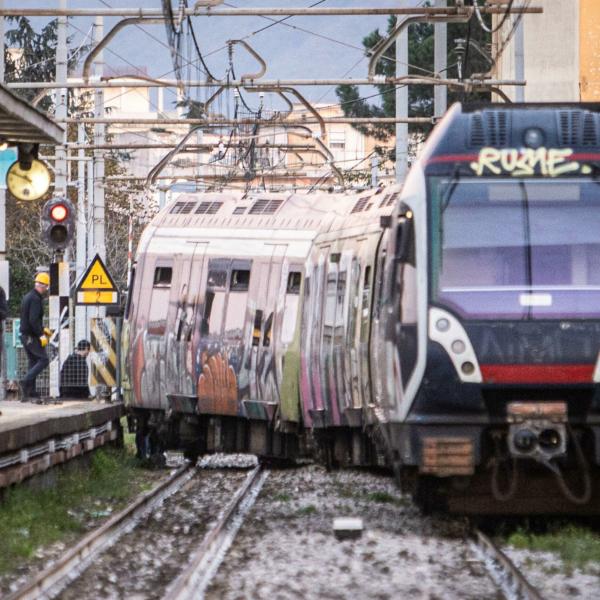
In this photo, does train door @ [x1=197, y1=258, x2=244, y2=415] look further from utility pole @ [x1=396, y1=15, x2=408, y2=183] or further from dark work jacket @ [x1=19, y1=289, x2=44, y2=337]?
utility pole @ [x1=396, y1=15, x2=408, y2=183]

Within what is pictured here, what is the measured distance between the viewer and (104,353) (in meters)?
27.0

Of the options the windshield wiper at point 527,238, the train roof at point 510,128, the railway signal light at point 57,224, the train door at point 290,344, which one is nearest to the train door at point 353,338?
the train door at point 290,344

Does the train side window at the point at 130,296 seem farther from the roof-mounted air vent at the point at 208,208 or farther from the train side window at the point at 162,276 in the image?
the roof-mounted air vent at the point at 208,208

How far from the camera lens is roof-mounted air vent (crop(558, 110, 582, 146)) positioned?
13.7 metres

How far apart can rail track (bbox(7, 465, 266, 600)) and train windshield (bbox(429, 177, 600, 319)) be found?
2.64 meters

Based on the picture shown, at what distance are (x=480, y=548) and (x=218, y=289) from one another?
10415 mm

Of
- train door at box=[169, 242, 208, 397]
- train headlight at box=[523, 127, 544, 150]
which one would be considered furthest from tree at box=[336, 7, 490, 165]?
train headlight at box=[523, 127, 544, 150]

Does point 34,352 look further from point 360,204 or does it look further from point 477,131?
point 477,131

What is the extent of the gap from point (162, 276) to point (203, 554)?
38.4ft

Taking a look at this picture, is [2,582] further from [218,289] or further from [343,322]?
[218,289]

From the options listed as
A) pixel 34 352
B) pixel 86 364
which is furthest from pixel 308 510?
pixel 86 364

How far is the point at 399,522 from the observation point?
15.3m

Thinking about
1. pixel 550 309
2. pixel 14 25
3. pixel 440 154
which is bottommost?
pixel 550 309

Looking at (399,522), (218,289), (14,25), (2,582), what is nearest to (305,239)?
(218,289)
